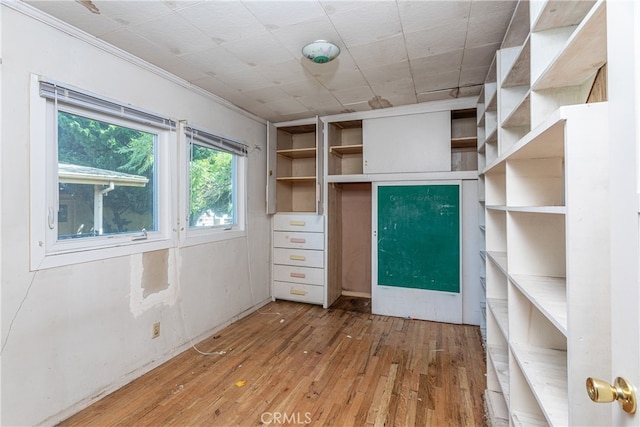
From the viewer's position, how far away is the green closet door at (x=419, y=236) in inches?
121

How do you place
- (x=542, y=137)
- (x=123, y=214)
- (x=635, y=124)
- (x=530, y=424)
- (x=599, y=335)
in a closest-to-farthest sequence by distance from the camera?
(x=635, y=124), (x=599, y=335), (x=542, y=137), (x=530, y=424), (x=123, y=214)

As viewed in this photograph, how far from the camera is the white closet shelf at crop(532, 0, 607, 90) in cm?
74

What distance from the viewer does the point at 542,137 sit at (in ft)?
3.18

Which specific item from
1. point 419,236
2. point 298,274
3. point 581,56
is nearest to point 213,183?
point 298,274

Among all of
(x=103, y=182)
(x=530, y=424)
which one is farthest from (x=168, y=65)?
(x=530, y=424)

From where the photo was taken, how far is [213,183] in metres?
2.98

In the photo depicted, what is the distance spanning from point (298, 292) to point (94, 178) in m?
2.52

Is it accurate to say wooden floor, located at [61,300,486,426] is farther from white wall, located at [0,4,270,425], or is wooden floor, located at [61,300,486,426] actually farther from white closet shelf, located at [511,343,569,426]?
white closet shelf, located at [511,343,569,426]

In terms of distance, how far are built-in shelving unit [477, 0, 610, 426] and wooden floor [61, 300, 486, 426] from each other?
14.9 inches

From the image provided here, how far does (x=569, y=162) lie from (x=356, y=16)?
1.42m

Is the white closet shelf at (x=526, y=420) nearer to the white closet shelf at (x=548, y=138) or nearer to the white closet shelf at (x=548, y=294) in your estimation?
the white closet shelf at (x=548, y=294)

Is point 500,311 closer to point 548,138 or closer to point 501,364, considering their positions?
point 501,364

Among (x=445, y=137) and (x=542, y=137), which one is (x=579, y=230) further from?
(x=445, y=137)

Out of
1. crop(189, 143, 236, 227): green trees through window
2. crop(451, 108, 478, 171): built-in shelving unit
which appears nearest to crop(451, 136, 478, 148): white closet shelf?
crop(451, 108, 478, 171): built-in shelving unit
